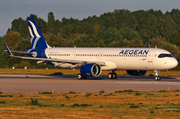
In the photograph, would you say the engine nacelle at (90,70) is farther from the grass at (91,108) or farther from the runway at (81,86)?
the grass at (91,108)

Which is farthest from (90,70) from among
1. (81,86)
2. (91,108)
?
(91,108)

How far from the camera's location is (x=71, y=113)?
16344mm

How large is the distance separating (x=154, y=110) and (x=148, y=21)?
16694 centimetres

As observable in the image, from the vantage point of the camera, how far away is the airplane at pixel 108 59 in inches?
1711

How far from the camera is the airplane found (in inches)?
1711

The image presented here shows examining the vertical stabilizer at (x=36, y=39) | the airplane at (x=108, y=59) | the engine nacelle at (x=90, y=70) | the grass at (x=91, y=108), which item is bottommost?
the grass at (x=91, y=108)

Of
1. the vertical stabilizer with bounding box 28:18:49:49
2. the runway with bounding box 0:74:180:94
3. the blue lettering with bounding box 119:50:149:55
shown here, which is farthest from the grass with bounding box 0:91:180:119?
the vertical stabilizer with bounding box 28:18:49:49

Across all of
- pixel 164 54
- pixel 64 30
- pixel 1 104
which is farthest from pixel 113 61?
pixel 64 30

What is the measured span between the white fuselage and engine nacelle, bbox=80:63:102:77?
1.36 m

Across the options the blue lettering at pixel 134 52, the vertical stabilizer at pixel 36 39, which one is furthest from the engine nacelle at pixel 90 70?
the vertical stabilizer at pixel 36 39

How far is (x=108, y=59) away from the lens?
4650 centimetres

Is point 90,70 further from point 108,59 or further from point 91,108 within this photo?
point 91,108

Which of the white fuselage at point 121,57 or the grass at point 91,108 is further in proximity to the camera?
the white fuselage at point 121,57

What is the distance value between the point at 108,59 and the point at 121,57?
2.05m
